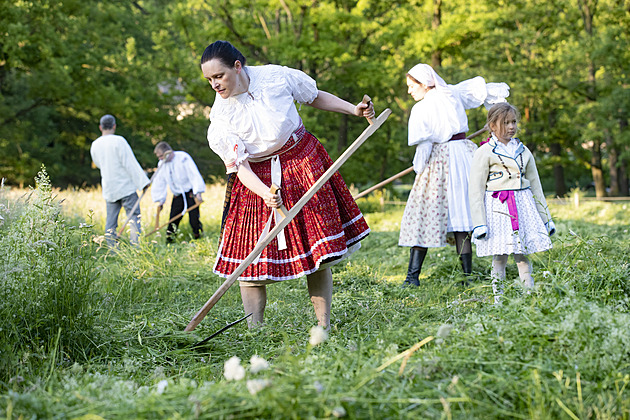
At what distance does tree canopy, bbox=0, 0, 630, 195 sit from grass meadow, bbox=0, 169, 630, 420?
13.0 meters

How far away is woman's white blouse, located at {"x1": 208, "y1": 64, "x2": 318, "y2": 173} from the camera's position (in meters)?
3.40

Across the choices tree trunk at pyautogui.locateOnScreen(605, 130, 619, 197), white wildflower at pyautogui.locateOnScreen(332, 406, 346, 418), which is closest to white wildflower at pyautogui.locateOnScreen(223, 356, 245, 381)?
white wildflower at pyautogui.locateOnScreen(332, 406, 346, 418)

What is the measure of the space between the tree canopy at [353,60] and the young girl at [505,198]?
12.1 meters

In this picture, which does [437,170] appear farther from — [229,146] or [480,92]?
[229,146]

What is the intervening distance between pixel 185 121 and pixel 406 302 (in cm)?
2110

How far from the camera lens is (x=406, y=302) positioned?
4223 mm

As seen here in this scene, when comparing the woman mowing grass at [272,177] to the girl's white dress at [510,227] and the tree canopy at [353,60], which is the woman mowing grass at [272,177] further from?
the tree canopy at [353,60]

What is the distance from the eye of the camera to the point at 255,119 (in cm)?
340

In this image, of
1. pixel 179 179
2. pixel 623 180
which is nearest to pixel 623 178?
pixel 623 180

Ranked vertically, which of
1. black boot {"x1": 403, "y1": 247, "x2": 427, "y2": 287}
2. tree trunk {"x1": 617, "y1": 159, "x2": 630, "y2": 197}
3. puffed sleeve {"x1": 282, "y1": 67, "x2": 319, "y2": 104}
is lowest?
tree trunk {"x1": 617, "y1": 159, "x2": 630, "y2": 197}

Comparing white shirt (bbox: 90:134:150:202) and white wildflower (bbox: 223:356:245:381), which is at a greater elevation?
white shirt (bbox: 90:134:150:202)

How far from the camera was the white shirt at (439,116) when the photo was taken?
535 centimetres

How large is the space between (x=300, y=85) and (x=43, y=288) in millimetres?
1795

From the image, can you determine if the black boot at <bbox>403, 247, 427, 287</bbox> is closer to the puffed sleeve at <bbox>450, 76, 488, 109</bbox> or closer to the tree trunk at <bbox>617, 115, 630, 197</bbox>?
the puffed sleeve at <bbox>450, 76, 488, 109</bbox>
